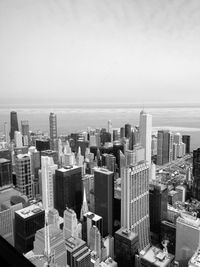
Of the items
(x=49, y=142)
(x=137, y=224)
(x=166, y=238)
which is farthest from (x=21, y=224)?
(x=49, y=142)

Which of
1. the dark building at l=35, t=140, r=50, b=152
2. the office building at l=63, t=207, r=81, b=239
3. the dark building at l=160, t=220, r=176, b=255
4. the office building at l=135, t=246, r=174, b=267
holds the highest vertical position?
the dark building at l=35, t=140, r=50, b=152

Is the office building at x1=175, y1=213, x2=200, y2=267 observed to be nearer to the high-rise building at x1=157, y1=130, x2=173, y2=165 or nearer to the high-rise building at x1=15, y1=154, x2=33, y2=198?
the high-rise building at x1=157, y1=130, x2=173, y2=165

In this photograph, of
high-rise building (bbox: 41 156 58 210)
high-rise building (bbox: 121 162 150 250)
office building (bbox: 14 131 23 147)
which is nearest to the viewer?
high-rise building (bbox: 121 162 150 250)

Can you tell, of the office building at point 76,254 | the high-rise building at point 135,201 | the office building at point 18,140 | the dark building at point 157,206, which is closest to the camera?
the office building at point 76,254

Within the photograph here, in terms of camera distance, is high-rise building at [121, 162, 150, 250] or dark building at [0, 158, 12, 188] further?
dark building at [0, 158, 12, 188]

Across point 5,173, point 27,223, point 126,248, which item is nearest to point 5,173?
point 5,173

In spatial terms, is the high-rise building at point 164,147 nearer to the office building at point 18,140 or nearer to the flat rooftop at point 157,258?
the flat rooftop at point 157,258

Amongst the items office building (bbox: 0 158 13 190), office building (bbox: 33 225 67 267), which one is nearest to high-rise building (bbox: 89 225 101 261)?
office building (bbox: 33 225 67 267)

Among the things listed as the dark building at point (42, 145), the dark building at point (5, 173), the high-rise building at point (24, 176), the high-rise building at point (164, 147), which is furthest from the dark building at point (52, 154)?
the high-rise building at point (164, 147)
